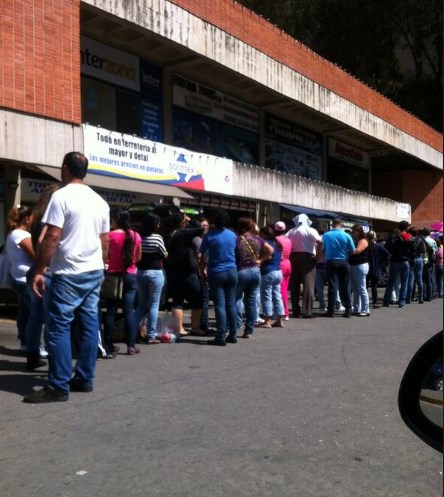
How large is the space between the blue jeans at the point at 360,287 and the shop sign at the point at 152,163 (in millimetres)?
5856

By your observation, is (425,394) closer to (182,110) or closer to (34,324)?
(34,324)

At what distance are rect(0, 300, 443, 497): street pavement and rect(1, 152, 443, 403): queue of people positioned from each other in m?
0.48

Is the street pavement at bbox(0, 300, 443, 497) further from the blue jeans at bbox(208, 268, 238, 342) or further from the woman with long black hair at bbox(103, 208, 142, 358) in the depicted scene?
the blue jeans at bbox(208, 268, 238, 342)

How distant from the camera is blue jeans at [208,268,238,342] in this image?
25.6 feet

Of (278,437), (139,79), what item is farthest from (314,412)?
(139,79)

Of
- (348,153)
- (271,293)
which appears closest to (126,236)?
(271,293)

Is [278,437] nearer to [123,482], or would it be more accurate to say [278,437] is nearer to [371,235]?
[123,482]

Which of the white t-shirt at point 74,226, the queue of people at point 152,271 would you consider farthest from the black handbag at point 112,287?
the white t-shirt at point 74,226

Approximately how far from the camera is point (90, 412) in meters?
4.80

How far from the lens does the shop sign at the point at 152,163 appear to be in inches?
546

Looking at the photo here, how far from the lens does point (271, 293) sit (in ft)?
31.7

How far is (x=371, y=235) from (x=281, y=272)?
445 centimetres

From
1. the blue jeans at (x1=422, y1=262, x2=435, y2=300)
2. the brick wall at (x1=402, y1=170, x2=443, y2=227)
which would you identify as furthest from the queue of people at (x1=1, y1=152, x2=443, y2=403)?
the brick wall at (x1=402, y1=170, x2=443, y2=227)

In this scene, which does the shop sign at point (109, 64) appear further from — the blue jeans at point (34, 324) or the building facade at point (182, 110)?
the blue jeans at point (34, 324)
